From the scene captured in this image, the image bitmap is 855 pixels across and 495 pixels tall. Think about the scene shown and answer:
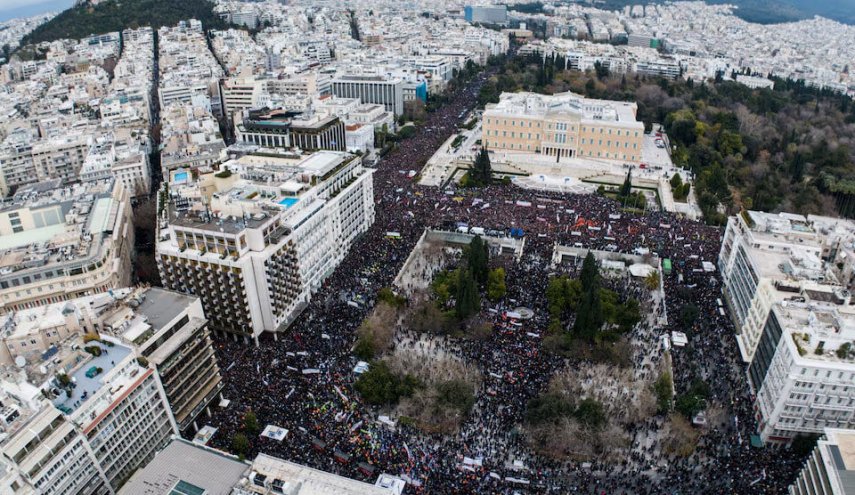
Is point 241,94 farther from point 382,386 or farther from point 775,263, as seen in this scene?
point 775,263

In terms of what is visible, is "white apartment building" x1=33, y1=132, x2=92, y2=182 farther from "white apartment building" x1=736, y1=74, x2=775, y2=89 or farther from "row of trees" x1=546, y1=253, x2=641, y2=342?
"white apartment building" x1=736, y1=74, x2=775, y2=89

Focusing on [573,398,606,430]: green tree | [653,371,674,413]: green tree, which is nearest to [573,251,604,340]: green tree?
[653,371,674,413]: green tree

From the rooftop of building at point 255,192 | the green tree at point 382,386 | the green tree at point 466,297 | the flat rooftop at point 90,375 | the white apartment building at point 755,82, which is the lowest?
the white apartment building at point 755,82

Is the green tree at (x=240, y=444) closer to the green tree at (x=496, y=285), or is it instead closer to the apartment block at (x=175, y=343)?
the apartment block at (x=175, y=343)

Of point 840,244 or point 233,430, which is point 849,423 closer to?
point 840,244

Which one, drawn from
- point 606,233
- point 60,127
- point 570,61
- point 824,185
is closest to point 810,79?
point 570,61

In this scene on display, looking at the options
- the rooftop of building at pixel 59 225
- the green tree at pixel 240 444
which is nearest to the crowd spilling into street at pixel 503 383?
the green tree at pixel 240 444
